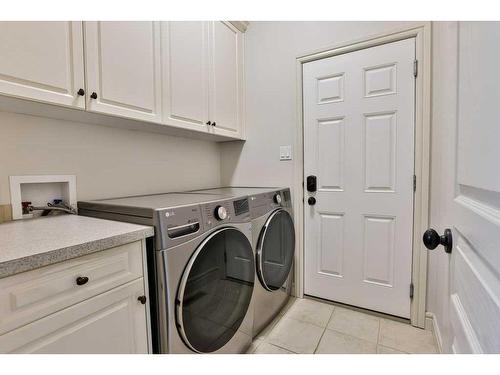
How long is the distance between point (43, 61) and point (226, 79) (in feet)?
4.00

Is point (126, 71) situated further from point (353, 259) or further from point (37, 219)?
point (353, 259)

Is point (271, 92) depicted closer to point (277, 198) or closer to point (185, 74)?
point (185, 74)

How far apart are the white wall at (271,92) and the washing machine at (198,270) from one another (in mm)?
788

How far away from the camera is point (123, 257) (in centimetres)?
87

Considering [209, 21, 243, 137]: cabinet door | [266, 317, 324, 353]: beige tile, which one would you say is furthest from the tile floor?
[209, 21, 243, 137]: cabinet door

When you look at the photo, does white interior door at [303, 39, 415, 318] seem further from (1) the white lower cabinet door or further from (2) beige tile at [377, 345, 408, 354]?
(1) the white lower cabinet door

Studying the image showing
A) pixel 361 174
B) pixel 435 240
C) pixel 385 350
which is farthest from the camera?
pixel 361 174

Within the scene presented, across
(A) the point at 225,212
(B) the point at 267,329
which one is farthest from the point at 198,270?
(B) the point at 267,329

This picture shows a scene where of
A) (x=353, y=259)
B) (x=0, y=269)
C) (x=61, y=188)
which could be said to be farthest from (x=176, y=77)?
(x=353, y=259)

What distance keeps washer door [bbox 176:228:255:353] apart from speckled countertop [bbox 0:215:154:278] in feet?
0.92

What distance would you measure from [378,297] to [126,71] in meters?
2.17

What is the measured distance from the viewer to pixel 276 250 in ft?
5.66

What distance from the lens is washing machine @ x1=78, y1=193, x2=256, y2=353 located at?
3.12ft

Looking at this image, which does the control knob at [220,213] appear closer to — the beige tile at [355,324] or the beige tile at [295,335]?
the beige tile at [295,335]
